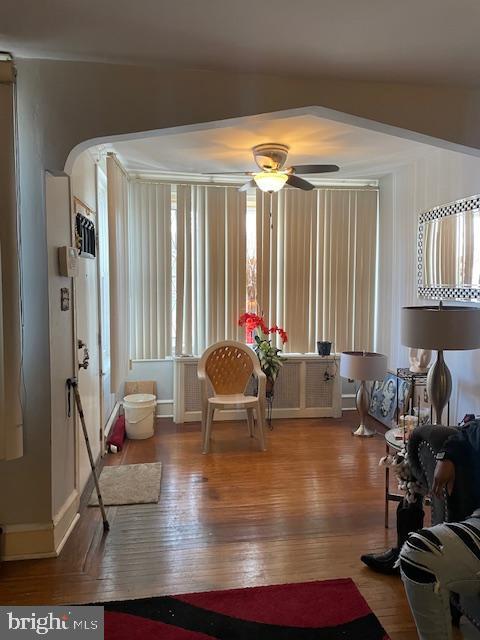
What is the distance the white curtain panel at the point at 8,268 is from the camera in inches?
83.4

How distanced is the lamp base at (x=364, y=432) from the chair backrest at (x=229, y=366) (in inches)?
48.9

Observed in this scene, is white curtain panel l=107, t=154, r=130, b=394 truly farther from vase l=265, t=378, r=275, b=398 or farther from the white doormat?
vase l=265, t=378, r=275, b=398

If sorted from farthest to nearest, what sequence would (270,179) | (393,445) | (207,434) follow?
1. (207,434)
2. (270,179)
3. (393,445)

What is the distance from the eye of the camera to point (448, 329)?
102 inches

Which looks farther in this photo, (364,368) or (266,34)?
(364,368)

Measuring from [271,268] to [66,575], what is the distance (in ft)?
12.2

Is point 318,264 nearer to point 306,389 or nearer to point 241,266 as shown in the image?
point 241,266

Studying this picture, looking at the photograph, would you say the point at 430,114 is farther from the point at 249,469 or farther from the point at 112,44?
the point at 249,469

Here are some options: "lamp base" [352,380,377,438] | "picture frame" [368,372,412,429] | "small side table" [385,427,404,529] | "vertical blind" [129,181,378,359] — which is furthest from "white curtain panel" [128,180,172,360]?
"small side table" [385,427,404,529]

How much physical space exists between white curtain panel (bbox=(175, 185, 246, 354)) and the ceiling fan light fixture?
1449 mm

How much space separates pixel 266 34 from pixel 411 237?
297cm

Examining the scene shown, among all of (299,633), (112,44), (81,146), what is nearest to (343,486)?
(299,633)

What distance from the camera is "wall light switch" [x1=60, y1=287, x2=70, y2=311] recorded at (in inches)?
100

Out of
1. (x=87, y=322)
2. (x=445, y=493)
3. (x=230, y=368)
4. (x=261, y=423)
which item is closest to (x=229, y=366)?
(x=230, y=368)
